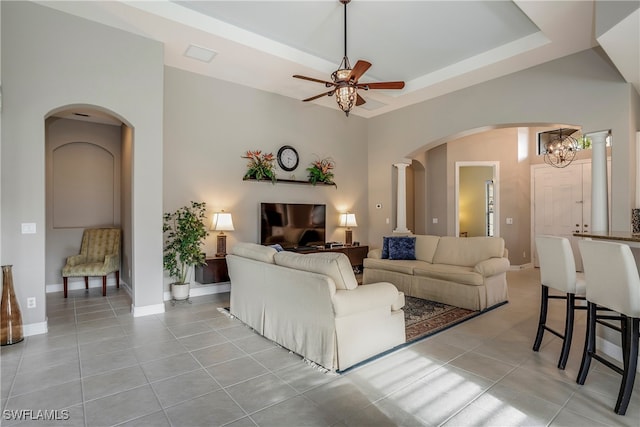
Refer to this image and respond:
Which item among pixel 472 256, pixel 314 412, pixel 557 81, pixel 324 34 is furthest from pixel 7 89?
pixel 557 81

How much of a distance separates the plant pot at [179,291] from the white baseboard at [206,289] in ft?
0.65

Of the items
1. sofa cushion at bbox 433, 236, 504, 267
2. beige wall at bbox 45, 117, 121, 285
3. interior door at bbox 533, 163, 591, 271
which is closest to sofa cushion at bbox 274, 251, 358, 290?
sofa cushion at bbox 433, 236, 504, 267

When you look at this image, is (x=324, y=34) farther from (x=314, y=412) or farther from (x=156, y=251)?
(x=314, y=412)

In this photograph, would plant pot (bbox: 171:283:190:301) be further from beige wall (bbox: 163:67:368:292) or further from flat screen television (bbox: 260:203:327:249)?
flat screen television (bbox: 260:203:327:249)

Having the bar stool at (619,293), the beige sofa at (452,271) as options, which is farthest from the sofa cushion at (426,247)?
the bar stool at (619,293)

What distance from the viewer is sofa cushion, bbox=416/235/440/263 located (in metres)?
5.43

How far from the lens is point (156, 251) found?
423cm

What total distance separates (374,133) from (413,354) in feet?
17.8

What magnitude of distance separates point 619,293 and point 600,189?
2.64 meters

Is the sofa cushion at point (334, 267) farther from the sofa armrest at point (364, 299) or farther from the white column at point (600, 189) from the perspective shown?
the white column at point (600, 189)

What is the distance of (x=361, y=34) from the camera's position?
14.3 ft

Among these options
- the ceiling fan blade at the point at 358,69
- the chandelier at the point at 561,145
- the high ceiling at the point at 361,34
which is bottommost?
the chandelier at the point at 561,145

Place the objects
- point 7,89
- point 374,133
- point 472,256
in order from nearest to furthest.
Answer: point 7,89
point 472,256
point 374,133

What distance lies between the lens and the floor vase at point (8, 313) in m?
3.15
